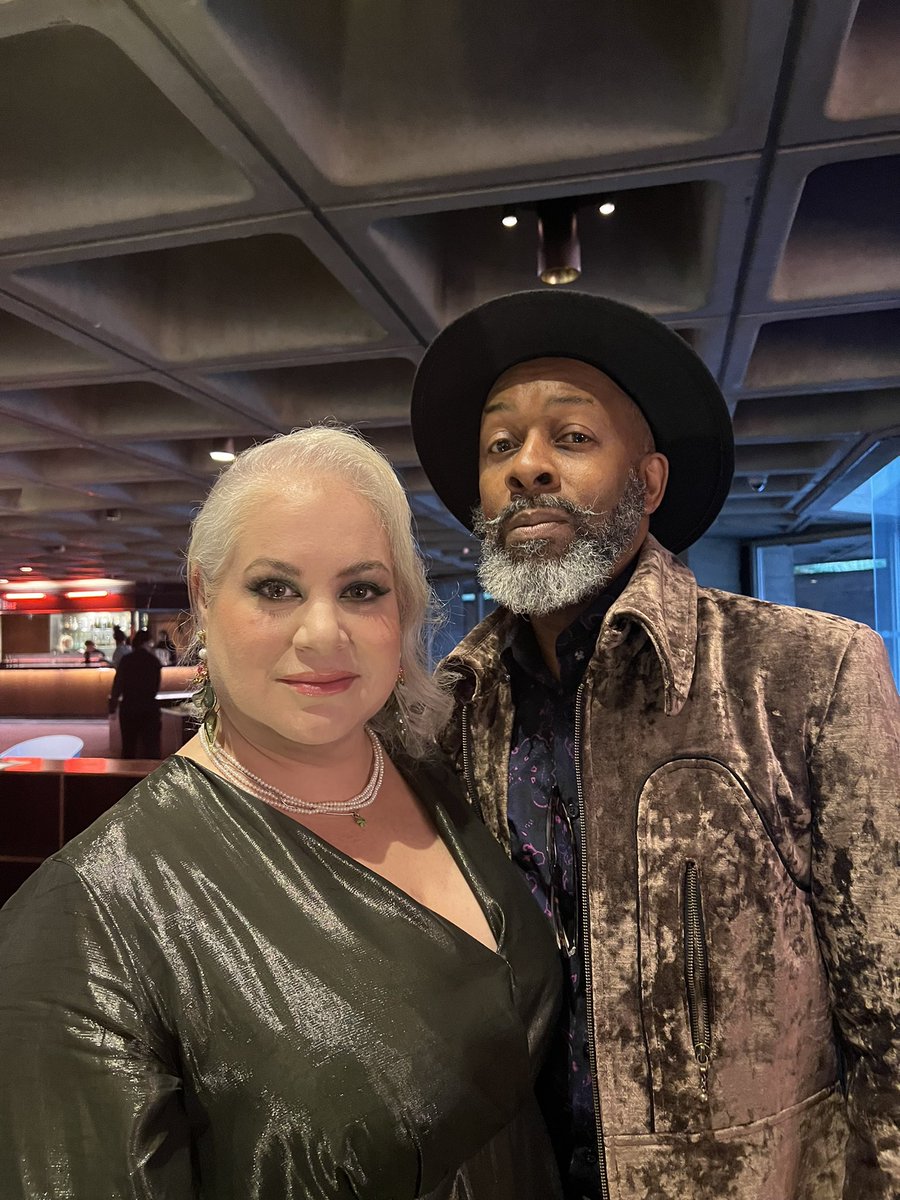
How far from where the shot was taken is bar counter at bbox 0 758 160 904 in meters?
3.88

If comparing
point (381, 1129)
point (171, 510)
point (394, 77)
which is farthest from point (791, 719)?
point (171, 510)

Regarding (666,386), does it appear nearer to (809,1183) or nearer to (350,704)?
(350,704)

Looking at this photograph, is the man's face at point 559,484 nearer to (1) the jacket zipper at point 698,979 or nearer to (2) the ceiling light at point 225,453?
(1) the jacket zipper at point 698,979

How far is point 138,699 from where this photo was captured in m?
8.02

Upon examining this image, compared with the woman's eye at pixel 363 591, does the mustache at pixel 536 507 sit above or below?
above

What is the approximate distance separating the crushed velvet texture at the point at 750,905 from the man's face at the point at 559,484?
16 centimetres

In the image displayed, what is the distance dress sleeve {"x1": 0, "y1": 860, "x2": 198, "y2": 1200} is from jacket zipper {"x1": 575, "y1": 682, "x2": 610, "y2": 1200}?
539 mm

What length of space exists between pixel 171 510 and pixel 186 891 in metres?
7.24

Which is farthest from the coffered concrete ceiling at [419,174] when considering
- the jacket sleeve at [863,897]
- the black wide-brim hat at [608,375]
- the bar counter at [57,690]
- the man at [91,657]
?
the man at [91,657]

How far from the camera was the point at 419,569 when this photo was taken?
47.2 inches

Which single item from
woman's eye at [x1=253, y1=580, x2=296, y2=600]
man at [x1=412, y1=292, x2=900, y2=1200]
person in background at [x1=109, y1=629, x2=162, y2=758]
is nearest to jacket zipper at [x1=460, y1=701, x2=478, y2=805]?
man at [x1=412, y1=292, x2=900, y2=1200]

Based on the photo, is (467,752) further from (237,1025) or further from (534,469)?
(237,1025)

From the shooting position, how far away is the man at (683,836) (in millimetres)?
1065

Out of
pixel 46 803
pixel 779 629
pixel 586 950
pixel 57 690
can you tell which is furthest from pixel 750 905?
pixel 57 690
